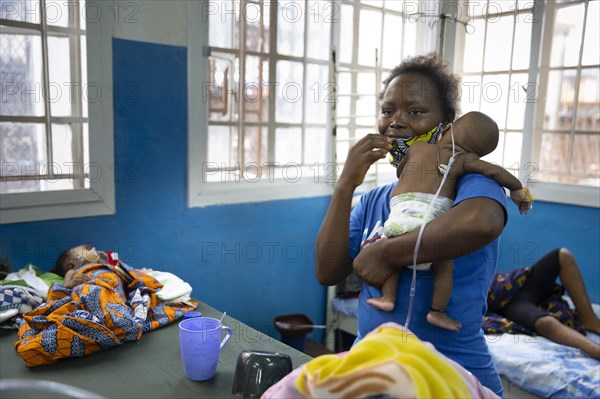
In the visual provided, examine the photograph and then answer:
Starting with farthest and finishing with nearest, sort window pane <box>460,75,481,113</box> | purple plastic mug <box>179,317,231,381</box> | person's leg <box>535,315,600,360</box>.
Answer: window pane <box>460,75,481,113</box>, person's leg <box>535,315,600,360</box>, purple plastic mug <box>179,317,231,381</box>

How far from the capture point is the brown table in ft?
3.53

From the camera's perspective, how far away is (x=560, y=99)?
3113 mm

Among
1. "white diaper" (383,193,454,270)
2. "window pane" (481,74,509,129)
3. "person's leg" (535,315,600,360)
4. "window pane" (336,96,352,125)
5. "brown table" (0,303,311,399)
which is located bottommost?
"person's leg" (535,315,600,360)

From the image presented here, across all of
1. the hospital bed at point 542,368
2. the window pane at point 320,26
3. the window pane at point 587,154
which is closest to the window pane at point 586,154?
the window pane at point 587,154

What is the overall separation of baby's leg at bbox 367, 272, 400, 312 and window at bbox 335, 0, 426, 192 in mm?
1987

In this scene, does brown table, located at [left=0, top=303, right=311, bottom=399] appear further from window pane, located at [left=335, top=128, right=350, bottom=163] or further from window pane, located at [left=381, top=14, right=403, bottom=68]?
window pane, located at [left=381, top=14, right=403, bottom=68]

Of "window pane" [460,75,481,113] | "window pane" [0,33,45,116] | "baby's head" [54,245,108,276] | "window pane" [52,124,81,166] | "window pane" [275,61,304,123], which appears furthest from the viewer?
"window pane" [460,75,481,113]

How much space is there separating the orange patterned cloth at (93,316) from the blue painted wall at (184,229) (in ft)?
1.83

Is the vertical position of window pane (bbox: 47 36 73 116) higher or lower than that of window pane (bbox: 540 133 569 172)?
higher

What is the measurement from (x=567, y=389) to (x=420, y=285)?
129 centimetres

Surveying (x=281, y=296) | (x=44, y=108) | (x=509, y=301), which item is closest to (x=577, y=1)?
(x=509, y=301)

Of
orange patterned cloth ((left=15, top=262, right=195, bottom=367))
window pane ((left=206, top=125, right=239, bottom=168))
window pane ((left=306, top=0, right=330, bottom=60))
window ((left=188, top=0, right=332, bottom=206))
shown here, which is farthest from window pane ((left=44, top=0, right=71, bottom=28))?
window pane ((left=306, top=0, right=330, bottom=60))

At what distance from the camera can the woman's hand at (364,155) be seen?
1.22 meters

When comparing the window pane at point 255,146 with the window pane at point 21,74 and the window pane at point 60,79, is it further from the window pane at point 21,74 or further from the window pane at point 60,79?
the window pane at point 21,74
